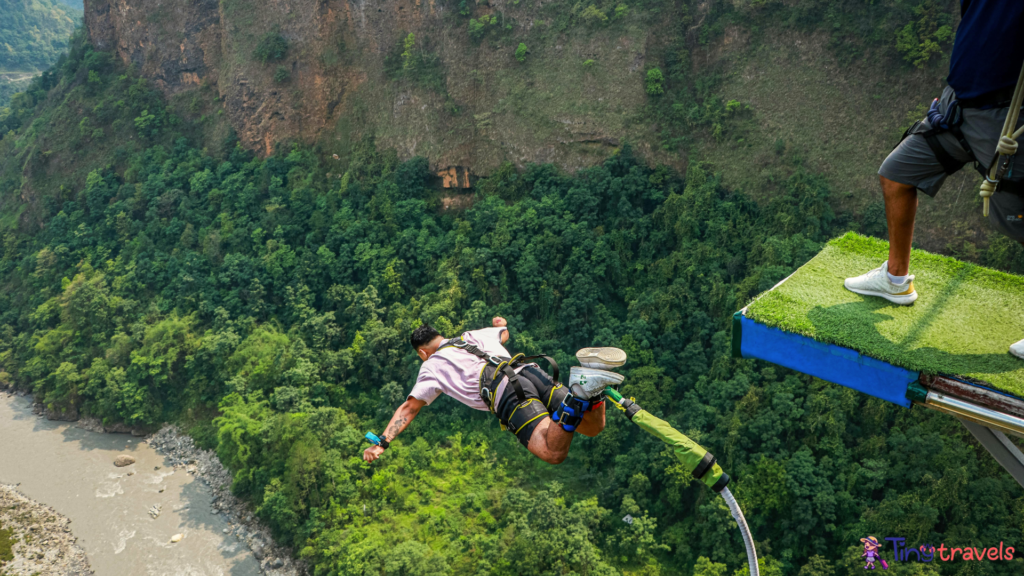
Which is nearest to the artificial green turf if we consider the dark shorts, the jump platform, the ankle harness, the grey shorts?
the jump platform

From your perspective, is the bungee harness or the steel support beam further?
the steel support beam

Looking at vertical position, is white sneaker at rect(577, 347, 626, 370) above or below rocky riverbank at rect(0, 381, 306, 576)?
above

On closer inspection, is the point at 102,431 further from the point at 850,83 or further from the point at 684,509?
the point at 850,83

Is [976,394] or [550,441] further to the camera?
[550,441]

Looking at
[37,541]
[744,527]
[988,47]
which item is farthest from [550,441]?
[37,541]

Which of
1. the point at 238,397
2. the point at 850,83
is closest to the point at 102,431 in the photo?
the point at 238,397

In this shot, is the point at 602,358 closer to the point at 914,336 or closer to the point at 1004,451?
the point at 914,336

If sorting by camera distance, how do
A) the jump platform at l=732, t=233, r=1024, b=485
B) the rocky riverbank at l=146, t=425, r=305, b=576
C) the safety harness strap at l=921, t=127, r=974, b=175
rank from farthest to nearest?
the rocky riverbank at l=146, t=425, r=305, b=576
the safety harness strap at l=921, t=127, r=974, b=175
the jump platform at l=732, t=233, r=1024, b=485

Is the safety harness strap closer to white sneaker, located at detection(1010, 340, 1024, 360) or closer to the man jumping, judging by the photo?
white sneaker, located at detection(1010, 340, 1024, 360)
